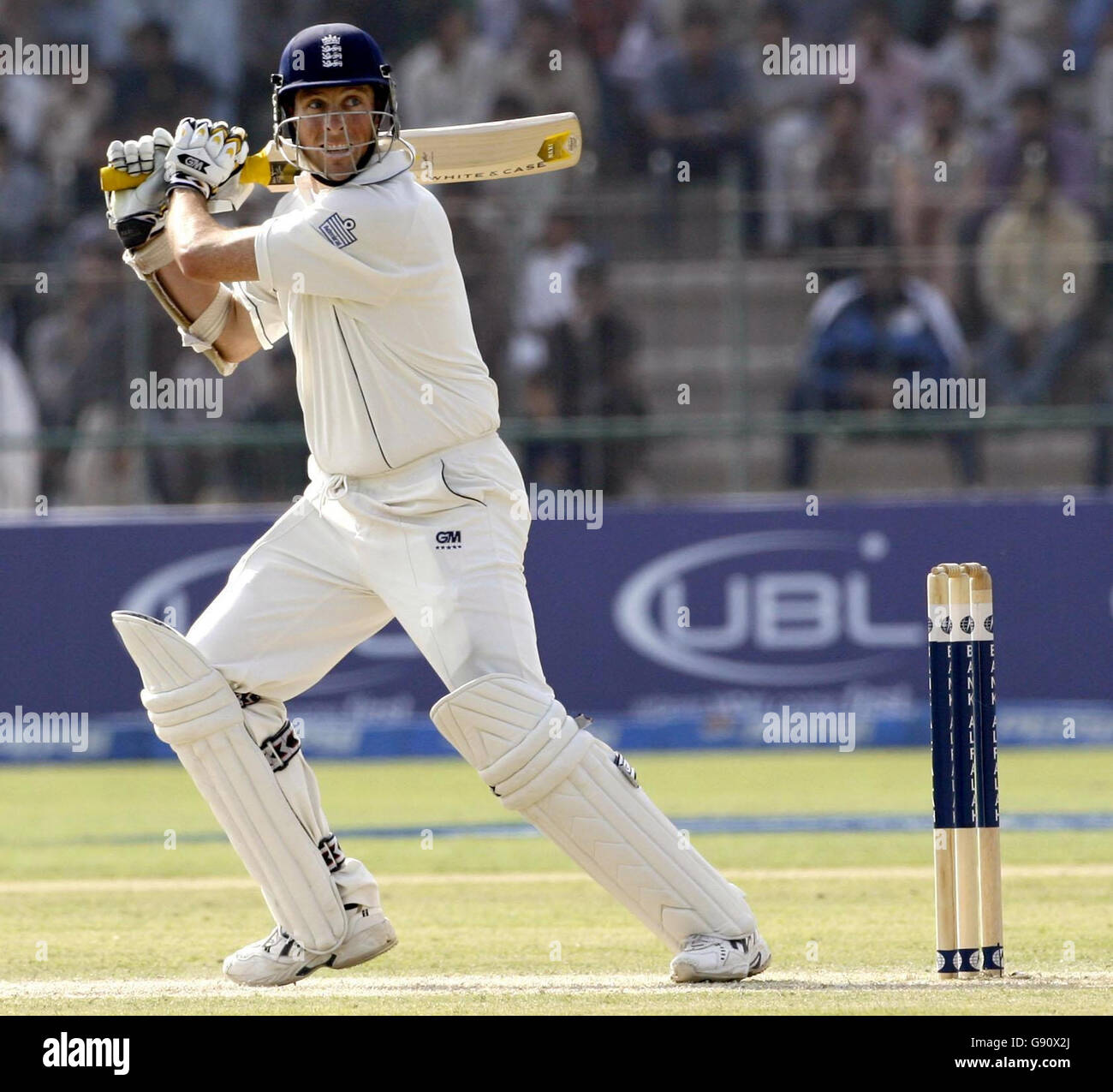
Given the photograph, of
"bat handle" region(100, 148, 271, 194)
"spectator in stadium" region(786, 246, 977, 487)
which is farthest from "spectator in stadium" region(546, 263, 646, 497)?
"bat handle" region(100, 148, 271, 194)

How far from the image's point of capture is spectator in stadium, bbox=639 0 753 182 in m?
13.5

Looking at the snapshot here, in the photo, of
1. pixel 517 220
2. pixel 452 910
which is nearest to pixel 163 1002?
pixel 452 910

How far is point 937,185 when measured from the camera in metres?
12.5

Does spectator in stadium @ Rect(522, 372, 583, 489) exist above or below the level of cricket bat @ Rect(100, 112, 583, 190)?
below

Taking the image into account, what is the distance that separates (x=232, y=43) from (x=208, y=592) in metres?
4.82

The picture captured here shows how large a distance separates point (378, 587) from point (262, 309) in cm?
83

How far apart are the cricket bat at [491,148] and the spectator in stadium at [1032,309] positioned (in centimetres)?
660

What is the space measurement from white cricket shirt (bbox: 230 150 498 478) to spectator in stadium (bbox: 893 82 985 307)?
24.0 ft

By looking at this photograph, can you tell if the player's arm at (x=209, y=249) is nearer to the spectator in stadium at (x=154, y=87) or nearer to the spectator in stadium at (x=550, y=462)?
the spectator in stadium at (x=550, y=462)

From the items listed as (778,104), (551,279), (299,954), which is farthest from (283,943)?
(778,104)

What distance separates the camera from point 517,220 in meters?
11.9

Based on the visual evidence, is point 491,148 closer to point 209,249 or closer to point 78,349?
point 209,249
